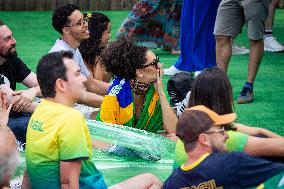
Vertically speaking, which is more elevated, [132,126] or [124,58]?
[124,58]

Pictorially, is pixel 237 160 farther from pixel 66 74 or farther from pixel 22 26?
A: pixel 22 26

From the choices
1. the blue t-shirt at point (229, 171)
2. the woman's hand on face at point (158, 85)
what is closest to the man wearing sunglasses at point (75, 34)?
the woman's hand on face at point (158, 85)

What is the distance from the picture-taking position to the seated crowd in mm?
3385

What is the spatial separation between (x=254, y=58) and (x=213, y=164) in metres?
3.87

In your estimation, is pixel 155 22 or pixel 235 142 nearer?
pixel 235 142

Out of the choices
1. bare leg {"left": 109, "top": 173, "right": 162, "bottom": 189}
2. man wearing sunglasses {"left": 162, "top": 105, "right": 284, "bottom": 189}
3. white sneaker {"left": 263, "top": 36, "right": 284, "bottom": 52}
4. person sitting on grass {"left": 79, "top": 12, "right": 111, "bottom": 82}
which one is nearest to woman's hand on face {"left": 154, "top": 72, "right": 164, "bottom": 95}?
bare leg {"left": 109, "top": 173, "right": 162, "bottom": 189}

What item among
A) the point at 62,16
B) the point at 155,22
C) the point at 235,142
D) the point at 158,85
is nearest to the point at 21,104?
the point at 158,85

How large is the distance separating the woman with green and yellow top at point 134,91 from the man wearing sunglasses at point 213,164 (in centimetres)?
170

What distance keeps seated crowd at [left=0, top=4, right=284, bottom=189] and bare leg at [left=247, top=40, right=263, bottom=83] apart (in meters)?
1.82

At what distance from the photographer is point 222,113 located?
398 centimetres

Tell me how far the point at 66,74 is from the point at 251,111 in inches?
122

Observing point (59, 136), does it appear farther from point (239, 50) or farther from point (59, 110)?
point (239, 50)

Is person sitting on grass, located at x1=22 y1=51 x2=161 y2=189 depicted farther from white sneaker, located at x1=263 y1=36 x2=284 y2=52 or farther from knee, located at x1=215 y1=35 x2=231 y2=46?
white sneaker, located at x1=263 y1=36 x2=284 y2=52

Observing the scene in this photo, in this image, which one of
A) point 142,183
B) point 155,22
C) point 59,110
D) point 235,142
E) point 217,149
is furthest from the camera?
point 155,22
